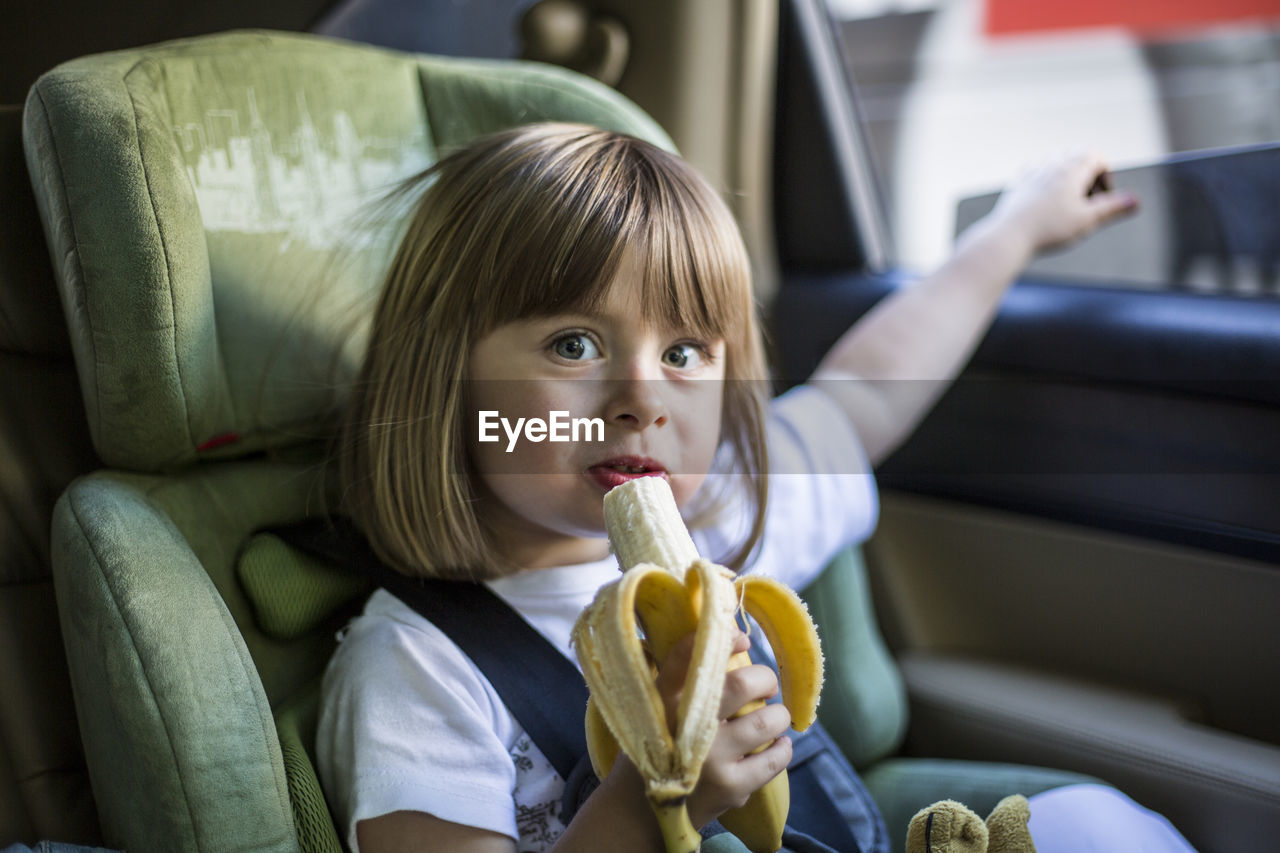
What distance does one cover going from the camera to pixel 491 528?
1.03m

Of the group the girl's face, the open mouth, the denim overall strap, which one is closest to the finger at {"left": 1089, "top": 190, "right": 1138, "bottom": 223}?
the girl's face

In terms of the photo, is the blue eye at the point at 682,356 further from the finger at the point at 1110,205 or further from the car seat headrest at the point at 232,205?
the finger at the point at 1110,205

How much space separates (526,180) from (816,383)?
58cm

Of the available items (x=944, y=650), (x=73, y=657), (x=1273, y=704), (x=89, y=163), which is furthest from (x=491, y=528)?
(x=1273, y=704)

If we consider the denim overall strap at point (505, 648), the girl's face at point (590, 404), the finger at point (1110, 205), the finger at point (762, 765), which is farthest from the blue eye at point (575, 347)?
the finger at point (1110, 205)

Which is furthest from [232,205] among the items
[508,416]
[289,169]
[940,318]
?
[940,318]

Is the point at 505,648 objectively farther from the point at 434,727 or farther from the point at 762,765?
the point at 762,765

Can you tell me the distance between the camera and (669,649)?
0.72 metres

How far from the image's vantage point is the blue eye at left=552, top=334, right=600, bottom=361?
92cm

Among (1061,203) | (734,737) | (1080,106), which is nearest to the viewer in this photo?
(734,737)

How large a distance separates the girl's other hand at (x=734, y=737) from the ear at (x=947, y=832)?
276 millimetres

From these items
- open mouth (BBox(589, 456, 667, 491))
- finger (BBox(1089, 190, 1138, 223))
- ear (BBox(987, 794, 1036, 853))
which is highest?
finger (BBox(1089, 190, 1138, 223))

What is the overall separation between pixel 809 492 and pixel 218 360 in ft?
2.29

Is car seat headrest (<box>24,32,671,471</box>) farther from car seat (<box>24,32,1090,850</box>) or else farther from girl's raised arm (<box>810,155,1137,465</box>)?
girl's raised arm (<box>810,155,1137,465</box>)
